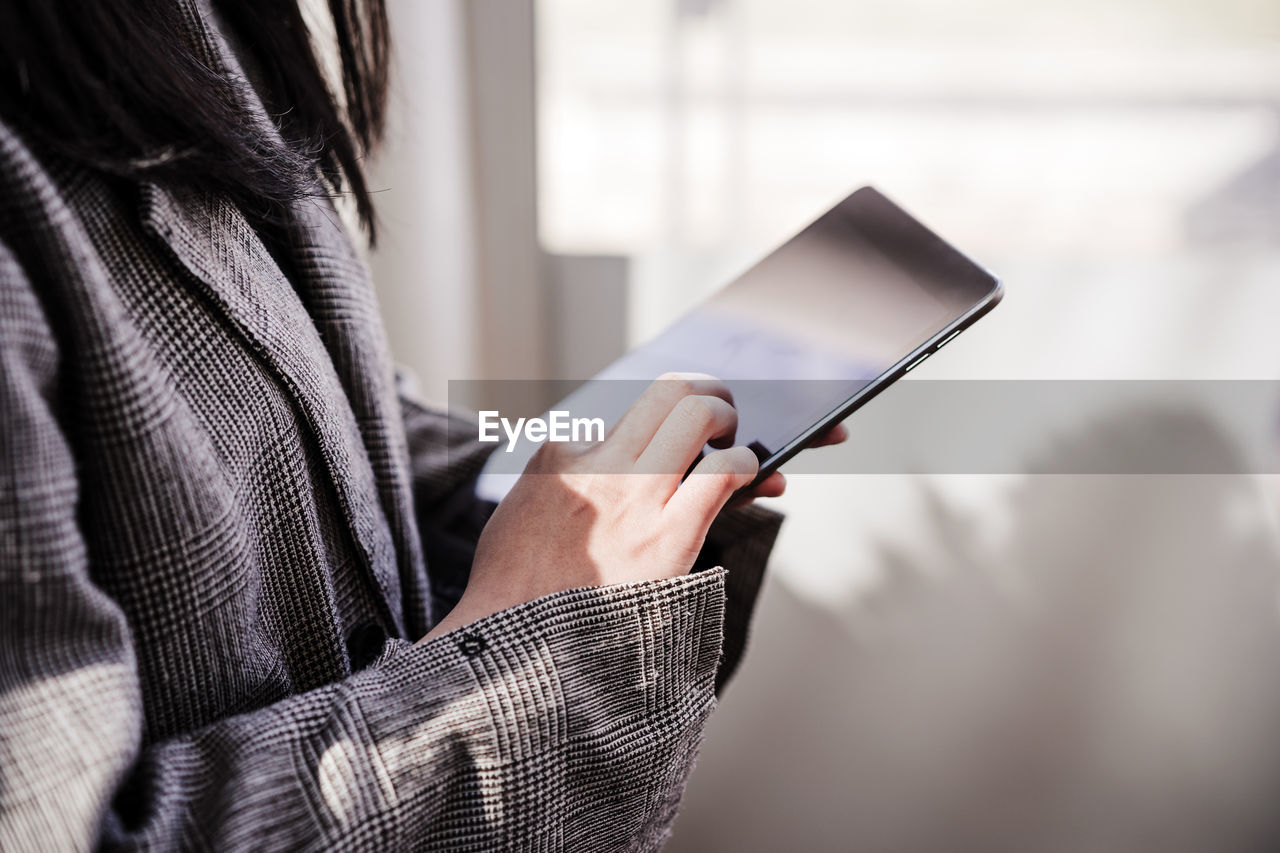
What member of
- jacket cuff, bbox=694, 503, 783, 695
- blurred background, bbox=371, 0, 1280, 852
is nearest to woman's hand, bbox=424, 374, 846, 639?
jacket cuff, bbox=694, 503, 783, 695

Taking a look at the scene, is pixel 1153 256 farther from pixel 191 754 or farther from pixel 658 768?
pixel 191 754

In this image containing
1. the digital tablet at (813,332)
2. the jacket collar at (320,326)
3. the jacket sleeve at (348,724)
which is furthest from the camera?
the digital tablet at (813,332)

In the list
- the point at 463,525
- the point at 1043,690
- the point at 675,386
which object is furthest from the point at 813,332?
the point at 1043,690

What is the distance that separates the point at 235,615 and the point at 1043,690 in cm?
86

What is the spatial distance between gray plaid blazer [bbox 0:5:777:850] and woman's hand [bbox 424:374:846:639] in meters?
0.03

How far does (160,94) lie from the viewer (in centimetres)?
31

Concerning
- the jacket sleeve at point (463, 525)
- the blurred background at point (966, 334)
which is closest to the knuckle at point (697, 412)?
the jacket sleeve at point (463, 525)

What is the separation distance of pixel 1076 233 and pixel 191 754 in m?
0.80

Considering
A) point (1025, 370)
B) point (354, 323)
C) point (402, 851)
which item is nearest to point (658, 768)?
point (402, 851)

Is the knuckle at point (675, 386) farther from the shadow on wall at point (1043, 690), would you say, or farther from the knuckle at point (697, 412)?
the shadow on wall at point (1043, 690)

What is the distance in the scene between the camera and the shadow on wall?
32.4 inches

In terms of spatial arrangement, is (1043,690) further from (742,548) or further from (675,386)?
(675,386)

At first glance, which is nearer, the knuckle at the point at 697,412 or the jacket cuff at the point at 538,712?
the jacket cuff at the point at 538,712

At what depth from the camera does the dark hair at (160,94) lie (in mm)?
281
